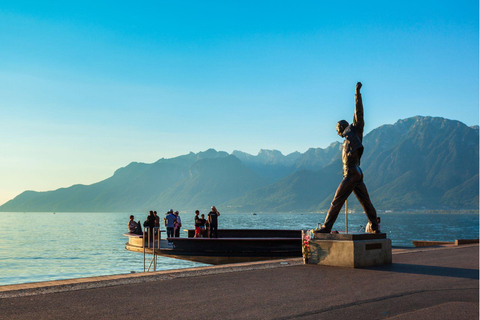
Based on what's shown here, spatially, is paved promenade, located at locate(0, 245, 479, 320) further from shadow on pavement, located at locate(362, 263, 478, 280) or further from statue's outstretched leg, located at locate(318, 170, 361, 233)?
statue's outstretched leg, located at locate(318, 170, 361, 233)

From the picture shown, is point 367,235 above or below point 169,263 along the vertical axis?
above

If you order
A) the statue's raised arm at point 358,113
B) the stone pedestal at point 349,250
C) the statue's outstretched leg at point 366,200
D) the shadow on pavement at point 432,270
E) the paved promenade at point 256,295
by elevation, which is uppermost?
the statue's raised arm at point 358,113

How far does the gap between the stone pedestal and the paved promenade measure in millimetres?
559

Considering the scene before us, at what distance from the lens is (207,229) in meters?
27.5

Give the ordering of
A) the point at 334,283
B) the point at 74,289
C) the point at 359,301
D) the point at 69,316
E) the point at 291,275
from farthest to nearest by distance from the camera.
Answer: the point at 291,275
the point at 334,283
the point at 74,289
the point at 359,301
the point at 69,316

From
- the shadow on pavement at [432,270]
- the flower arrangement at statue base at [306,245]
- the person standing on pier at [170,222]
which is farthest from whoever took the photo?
the person standing on pier at [170,222]

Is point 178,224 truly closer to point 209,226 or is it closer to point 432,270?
point 209,226

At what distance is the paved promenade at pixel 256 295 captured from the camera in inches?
276

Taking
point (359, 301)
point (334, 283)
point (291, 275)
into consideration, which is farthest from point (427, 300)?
point (291, 275)

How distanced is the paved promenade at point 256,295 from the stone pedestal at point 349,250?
559 mm

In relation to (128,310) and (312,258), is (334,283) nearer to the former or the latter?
(312,258)

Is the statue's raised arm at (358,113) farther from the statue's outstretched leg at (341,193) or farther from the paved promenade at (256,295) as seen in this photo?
the paved promenade at (256,295)

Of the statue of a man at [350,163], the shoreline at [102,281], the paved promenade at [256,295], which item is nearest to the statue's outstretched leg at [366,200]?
the statue of a man at [350,163]

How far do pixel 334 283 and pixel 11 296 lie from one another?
586cm
